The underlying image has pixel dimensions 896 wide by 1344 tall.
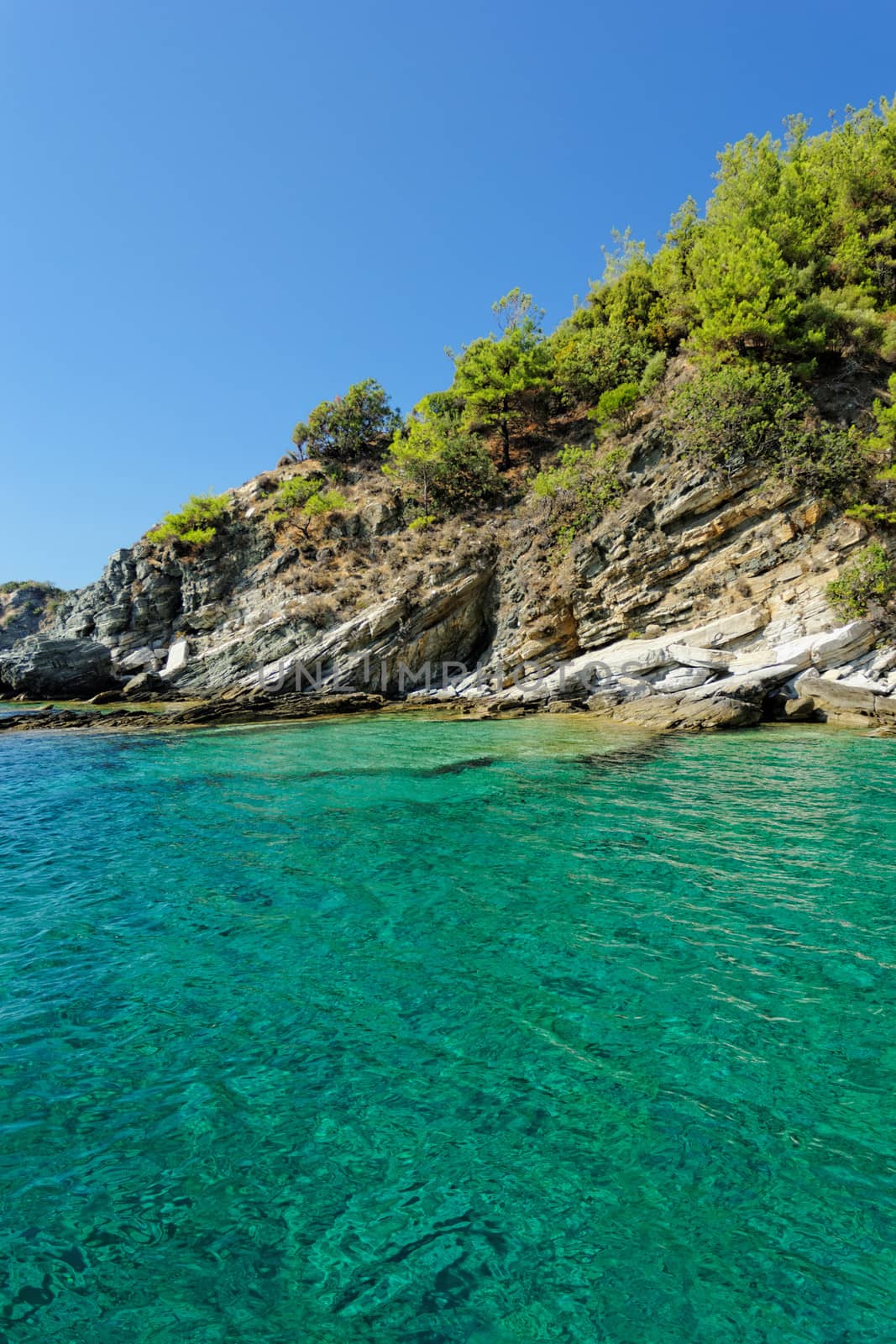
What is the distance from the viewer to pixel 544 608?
91.8 ft

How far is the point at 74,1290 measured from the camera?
2.53m

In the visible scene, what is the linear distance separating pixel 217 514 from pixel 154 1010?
150 feet

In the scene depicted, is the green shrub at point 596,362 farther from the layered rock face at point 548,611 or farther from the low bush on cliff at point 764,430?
the low bush on cliff at point 764,430

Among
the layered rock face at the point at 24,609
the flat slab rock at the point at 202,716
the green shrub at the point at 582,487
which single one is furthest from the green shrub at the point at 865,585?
the layered rock face at the point at 24,609

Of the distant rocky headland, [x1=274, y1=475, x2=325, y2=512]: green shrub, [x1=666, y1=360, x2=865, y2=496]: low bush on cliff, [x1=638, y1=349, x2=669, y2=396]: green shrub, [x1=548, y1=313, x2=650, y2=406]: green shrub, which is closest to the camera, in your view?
the distant rocky headland

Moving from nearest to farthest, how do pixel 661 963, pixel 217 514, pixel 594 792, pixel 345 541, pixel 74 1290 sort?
pixel 74 1290, pixel 661 963, pixel 594 792, pixel 345 541, pixel 217 514

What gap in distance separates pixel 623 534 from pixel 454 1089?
Answer: 25796 millimetres

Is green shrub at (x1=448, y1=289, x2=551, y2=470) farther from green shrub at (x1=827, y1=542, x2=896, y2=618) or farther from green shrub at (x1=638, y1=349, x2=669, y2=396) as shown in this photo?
green shrub at (x1=827, y1=542, x2=896, y2=618)

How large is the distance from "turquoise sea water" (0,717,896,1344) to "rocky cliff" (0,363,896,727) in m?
12.5

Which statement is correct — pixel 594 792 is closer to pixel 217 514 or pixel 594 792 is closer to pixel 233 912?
pixel 233 912

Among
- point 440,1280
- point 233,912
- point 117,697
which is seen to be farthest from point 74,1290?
point 117,697

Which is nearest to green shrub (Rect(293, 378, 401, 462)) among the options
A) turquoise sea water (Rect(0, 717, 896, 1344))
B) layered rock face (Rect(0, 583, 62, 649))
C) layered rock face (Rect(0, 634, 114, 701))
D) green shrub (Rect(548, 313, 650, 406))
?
green shrub (Rect(548, 313, 650, 406))

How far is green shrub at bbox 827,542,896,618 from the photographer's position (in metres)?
19.3

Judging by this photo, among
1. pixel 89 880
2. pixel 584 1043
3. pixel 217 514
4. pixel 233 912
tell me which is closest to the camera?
pixel 584 1043
